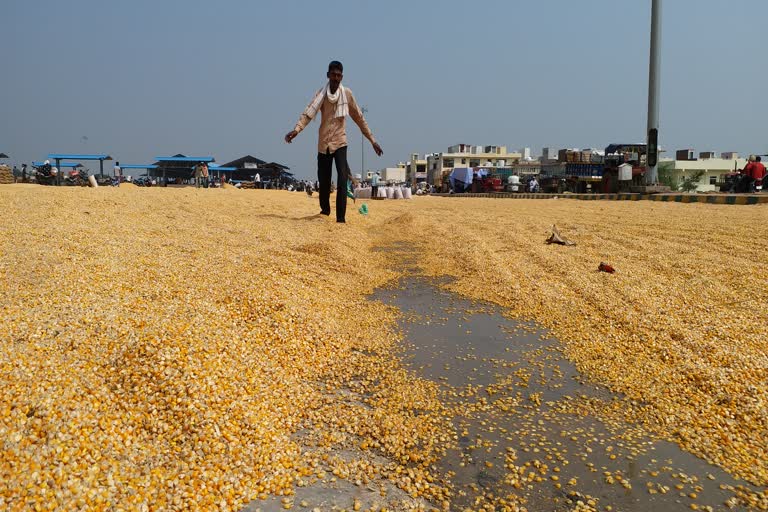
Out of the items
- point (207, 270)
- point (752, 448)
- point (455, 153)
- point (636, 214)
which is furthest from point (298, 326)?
point (455, 153)

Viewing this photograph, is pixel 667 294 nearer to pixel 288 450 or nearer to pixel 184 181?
pixel 288 450

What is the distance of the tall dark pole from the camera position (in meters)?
16.9

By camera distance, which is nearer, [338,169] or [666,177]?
[338,169]

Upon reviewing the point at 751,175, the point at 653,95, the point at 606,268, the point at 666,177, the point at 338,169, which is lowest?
the point at 606,268

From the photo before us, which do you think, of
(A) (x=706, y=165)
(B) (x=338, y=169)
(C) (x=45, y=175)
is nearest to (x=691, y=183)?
(A) (x=706, y=165)

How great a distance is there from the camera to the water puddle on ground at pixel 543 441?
1.74 meters

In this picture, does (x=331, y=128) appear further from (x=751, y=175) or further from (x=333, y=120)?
(x=751, y=175)

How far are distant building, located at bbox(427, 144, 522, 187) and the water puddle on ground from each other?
6469 cm

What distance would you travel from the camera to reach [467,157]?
6994 centimetres

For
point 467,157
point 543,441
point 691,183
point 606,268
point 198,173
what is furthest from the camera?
point 467,157

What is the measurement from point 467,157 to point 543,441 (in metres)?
69.9

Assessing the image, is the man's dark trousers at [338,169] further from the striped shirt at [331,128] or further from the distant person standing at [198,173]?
the distant person standing at [198,173]

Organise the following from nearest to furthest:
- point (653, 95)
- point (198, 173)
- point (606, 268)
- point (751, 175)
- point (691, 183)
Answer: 1. point (606, 268)
2. point (751, 175)
3. point (653, 95)
4. point (198, 173)
5. point (691, 183)

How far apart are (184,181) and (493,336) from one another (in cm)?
3397
